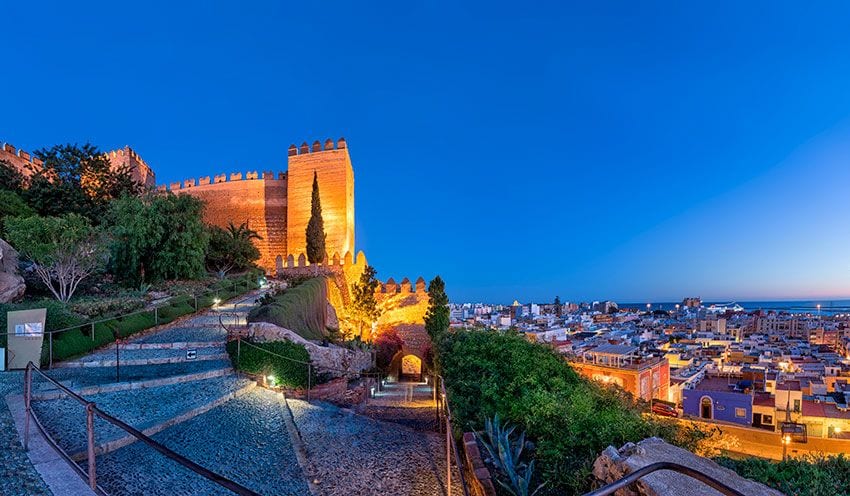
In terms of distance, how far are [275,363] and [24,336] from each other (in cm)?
415

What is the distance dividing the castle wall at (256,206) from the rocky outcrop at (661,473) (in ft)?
104

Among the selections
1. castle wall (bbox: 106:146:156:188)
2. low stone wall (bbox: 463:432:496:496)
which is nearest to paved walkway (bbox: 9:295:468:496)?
low stone wall (bbox: 463:432:496:496)

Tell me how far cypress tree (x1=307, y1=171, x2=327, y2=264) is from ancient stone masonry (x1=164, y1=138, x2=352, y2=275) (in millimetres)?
790

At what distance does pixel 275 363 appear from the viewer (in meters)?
8.57

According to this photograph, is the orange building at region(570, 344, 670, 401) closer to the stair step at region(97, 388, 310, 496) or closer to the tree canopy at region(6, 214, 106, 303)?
the stair step at region(97, 388, 310, 496)

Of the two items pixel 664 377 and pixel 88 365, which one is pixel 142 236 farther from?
pixel 664 377

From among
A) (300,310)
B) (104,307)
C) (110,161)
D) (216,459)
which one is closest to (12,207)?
(104,307)

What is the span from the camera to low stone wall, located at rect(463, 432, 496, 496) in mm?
3821

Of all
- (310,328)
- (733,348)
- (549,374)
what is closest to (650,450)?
(549,374)

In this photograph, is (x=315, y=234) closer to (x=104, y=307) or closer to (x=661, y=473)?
(x=104, y=307)

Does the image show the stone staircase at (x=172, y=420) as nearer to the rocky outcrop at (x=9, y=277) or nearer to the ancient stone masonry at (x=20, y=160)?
the rocky outcrop at (x=9, y=277)

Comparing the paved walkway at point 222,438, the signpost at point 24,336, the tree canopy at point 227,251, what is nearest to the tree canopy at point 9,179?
the tree canopy at point 227,251

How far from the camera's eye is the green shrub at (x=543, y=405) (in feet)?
13.4

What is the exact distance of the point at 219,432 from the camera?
5398 millimetres
